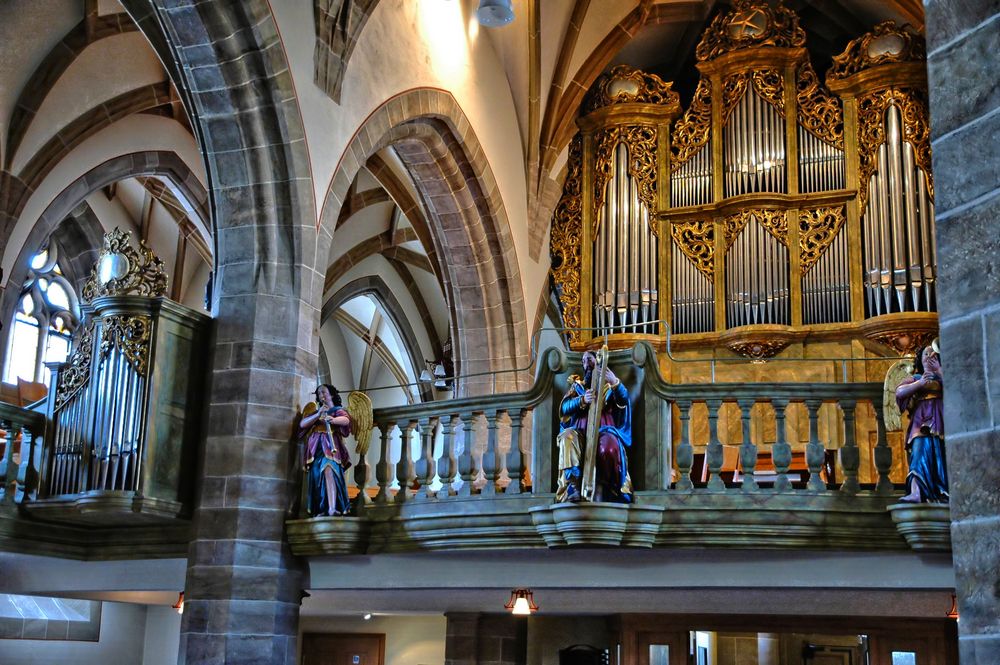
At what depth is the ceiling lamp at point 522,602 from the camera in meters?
10.4

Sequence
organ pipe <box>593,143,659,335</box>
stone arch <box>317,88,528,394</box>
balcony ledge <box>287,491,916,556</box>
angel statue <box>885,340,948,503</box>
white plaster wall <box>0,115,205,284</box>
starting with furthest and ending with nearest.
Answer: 1. white plaster wall <box>0,115,205,284</box>
2. organ pipe <box>593,143,659,335</box>
3. stone arch <box>317,88,528,394</box>
4. balcony ledge <box>287,491,916,556</box>
5. angel statue <box>885,340,948,503</box>

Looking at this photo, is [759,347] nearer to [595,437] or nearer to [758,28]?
[758,28]

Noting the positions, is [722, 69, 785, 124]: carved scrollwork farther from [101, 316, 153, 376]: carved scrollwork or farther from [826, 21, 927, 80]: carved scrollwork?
[101, 316, 153, 376]: carved scrollwork

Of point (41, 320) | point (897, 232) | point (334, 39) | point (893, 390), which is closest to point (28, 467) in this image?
point (334, 39)

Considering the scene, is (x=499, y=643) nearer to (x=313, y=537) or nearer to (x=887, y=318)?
(x=313, y=537)

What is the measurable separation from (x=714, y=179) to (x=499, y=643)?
5.78 metres

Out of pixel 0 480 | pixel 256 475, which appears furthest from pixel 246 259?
pixel 0 480

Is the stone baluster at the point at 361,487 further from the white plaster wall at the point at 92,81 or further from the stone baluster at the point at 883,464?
the white plaster wall at the point at 92,81

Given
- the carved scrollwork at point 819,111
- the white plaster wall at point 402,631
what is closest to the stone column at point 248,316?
the carved scrollwork at point 819,111

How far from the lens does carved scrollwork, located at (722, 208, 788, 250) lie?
1344 cm

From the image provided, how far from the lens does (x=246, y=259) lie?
34.0 feet

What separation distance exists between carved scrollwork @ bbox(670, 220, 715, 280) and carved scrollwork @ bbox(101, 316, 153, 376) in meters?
6.31

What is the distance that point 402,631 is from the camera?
17.7 m

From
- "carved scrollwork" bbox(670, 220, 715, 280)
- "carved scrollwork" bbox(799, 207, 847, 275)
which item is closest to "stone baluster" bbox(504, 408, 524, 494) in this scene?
"carved scrollwork" bbox(670, 220, 715, 280)
